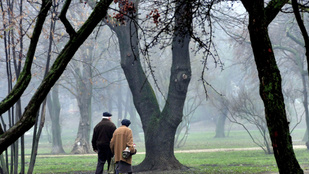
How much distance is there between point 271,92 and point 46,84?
256 cm

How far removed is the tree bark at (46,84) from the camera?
4.14m

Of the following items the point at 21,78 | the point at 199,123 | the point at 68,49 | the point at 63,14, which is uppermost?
the point at 63,14

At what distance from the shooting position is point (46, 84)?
4320 millimetres

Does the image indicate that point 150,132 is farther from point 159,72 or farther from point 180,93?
point 159,72

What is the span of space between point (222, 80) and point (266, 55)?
43.1 m

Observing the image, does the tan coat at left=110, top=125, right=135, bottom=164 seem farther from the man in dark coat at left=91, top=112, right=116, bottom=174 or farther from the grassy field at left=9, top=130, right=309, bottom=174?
the grassy field at left=9, top=130, right=309, bottom=174

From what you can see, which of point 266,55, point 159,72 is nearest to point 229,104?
point 159,72

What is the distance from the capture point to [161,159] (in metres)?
13.9

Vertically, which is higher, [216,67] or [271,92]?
[216,67]

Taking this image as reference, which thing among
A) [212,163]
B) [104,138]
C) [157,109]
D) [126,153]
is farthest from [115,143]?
[212,163]

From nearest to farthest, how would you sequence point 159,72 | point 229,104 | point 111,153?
point 111,153 < point 229,104 < point 159,72

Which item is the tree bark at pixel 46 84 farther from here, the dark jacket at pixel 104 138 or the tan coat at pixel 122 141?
the dark jacket at pixel 104 138

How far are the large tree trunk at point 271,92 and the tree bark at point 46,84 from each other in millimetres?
1861

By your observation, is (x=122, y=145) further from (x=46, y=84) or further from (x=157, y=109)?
(x=46, y=84)
